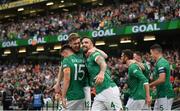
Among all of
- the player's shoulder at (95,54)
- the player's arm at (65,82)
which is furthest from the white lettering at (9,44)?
the player's shoulder at (95,54)

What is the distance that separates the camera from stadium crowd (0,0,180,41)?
28.7 metres

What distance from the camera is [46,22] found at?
42.0m

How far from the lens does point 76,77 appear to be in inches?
336

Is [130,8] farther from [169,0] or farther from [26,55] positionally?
[26,55]

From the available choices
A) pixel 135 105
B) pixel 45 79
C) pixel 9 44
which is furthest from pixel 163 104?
pixel 9 44

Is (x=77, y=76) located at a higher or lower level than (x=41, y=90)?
higher

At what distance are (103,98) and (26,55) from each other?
39.1 m

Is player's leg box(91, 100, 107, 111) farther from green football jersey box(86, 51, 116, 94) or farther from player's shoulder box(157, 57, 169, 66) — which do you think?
player's shoulder box(157, 57, 169, 66)

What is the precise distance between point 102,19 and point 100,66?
1021 inches

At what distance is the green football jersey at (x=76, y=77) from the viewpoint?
27.8 feet

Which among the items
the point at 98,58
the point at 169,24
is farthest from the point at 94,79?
the point at 169,24

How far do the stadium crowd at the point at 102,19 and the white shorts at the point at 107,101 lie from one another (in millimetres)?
19754

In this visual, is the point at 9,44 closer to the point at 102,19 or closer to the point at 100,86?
the point at 102,19

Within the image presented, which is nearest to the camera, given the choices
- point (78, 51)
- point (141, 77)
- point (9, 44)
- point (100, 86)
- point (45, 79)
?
point (100, 86)
